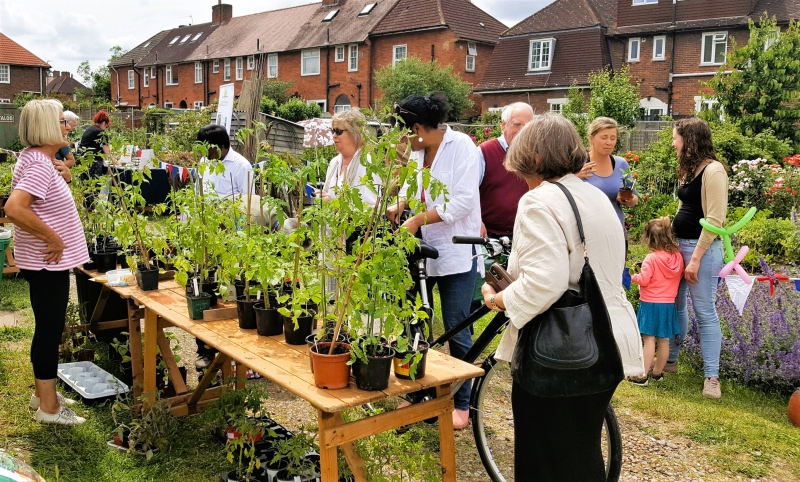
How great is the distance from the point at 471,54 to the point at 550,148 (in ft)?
105

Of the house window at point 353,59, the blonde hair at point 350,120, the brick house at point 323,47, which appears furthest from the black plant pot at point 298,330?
the house window at point 353,59

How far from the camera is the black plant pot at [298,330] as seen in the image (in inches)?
113

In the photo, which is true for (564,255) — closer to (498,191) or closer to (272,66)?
(498,191)

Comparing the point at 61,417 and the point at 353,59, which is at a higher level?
the point at 353,59

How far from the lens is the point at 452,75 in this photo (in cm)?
3119

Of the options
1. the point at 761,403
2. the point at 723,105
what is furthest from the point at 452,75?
the point at 761,403

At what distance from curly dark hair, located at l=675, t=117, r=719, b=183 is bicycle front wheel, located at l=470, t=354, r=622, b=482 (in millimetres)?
2101

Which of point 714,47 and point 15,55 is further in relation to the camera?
point 15,55

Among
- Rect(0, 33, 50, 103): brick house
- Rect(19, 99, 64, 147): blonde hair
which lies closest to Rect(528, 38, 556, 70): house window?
Rect(19, 99, 64, 147): blonde hair

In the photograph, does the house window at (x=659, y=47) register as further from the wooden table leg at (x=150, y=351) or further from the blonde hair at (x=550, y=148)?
the blonde hair at (x=550, y=148)

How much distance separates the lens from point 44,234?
137 inches

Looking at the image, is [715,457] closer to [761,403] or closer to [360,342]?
[761,403]

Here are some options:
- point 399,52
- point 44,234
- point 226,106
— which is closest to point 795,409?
point 44,234

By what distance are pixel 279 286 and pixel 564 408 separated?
144 cm
